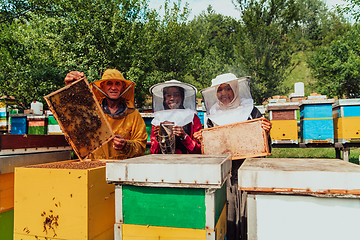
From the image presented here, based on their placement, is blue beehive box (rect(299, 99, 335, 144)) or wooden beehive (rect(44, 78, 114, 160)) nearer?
wooden beehive (rect(44, 78, 114, 160))

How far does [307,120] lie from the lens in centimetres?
595

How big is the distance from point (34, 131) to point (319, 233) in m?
10.9

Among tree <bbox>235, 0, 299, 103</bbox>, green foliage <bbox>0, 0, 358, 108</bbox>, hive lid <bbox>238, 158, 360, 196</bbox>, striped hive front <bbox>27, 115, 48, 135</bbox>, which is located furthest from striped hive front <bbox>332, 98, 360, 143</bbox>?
striped hive front <bbox>27, 115, 48, 135</bbox>

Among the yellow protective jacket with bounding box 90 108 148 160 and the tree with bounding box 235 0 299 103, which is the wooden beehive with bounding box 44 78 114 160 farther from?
the tree with bounding box 235 0 299 103

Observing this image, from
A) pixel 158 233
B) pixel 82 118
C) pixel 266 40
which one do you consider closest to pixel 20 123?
pixel 82 118

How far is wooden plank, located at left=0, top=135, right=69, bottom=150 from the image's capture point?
211cm

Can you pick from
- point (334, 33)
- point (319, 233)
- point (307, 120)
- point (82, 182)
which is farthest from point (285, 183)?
→ point (334, 33)

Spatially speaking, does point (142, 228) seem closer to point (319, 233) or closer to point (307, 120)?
point (319, 233)

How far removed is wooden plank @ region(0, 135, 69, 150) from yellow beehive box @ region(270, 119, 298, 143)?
5.47 m

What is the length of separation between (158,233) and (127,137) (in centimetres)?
146

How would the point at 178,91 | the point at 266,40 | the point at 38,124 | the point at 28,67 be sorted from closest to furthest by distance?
the point at 178,91 < the point at 28,67 < the point at 38,124 < the point at 266,40

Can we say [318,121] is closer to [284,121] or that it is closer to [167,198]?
[284,121]

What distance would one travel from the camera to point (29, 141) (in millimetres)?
2330

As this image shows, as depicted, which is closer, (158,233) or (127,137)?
(158,233)
